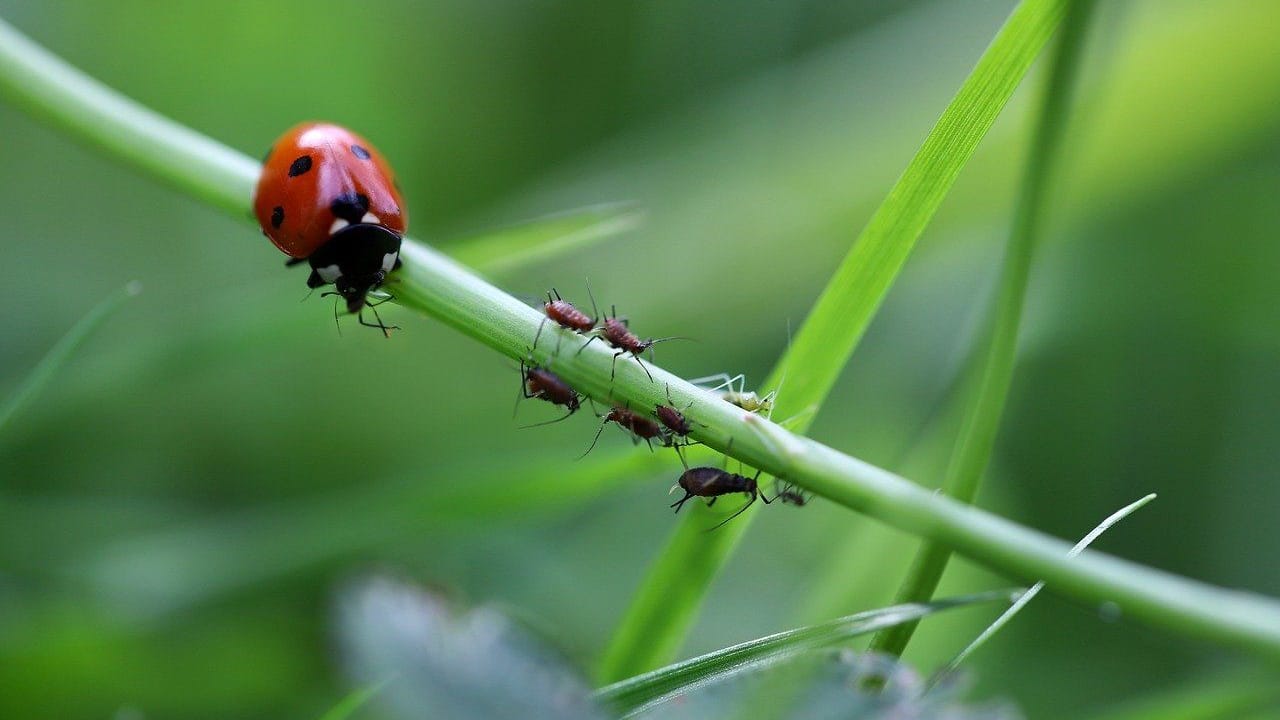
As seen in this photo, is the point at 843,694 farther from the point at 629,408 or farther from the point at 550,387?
the point at 550,387

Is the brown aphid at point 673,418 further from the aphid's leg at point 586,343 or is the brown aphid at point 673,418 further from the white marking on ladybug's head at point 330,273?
the white marking on ladybug's head at point 330,273

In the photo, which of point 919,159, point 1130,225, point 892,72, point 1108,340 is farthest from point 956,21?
point 919,159

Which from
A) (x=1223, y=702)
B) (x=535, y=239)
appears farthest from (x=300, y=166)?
(x=1223, y=702)

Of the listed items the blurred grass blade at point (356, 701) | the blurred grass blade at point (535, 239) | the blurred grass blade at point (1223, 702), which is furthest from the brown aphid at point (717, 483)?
the blurred grass blade at point (1223, 702)

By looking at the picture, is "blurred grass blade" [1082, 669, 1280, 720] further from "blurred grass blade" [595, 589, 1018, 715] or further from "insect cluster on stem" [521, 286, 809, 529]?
"insect cluster on stem" [521, 286, 809, 529]

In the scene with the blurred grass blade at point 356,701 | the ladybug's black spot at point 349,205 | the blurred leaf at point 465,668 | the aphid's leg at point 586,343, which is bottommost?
the blurred leaf at point 465,668

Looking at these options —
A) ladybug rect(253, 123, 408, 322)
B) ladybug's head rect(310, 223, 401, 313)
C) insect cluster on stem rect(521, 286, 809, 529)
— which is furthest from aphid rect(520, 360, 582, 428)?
ladybug rect(253, 123, 408, 322)

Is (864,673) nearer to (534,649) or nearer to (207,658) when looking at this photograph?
(534,649)
